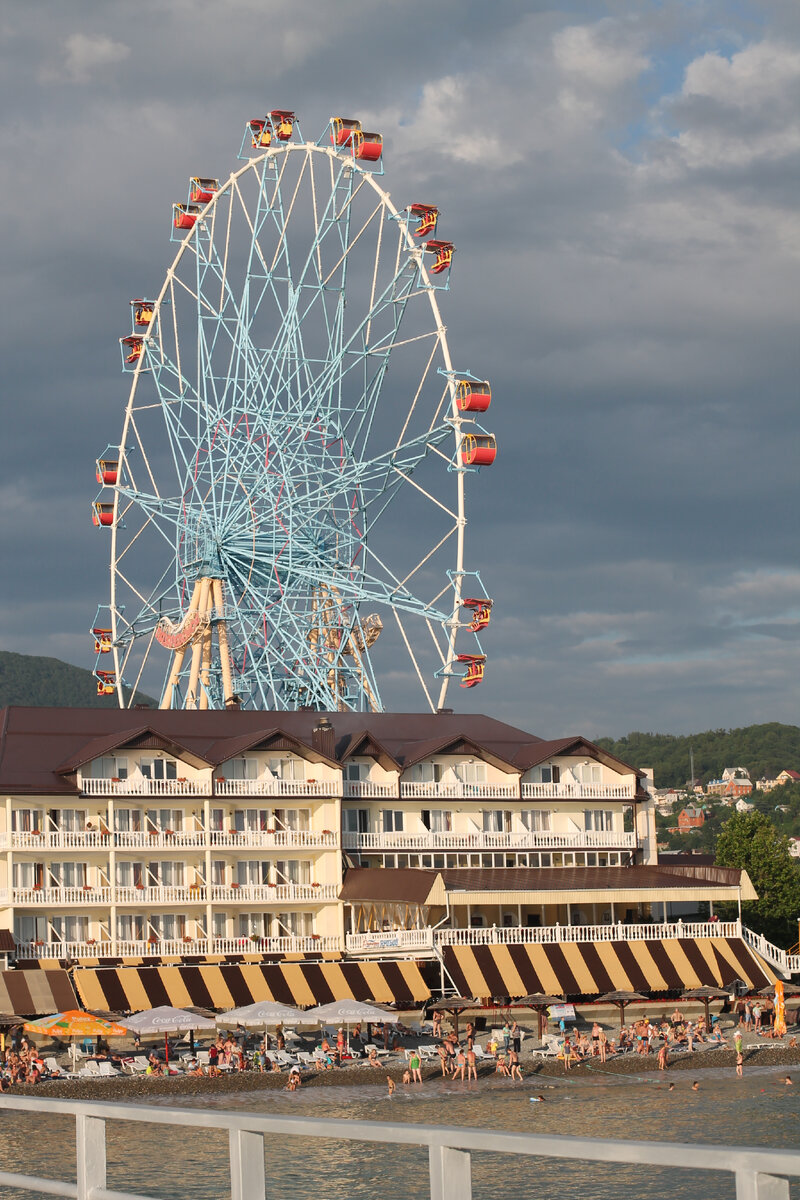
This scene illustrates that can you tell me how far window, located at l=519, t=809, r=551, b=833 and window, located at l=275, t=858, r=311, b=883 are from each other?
10285mm

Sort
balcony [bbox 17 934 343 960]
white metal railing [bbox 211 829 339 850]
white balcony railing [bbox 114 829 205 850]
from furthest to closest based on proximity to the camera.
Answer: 1. white metal railing [bbox 211 829 339 850]
2. white balcony railing [bbox 114 829 205 850]
3. balcony [bbox 17 934 343 960]

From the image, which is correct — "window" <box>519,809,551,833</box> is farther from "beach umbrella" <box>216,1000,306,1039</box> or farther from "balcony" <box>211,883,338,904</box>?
"beach umbrella" <box>216,1000,306,1039</box>

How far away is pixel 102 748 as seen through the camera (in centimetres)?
6575

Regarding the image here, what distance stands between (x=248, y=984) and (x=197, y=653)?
22.7 m

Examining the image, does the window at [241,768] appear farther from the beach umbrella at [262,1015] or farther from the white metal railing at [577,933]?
the beach umbrella at [262,1015]

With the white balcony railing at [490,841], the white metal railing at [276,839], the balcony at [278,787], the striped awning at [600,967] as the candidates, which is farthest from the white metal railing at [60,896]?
the striped awning at [600,967]

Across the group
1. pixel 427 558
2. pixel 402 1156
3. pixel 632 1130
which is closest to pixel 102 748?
pixel 427 558

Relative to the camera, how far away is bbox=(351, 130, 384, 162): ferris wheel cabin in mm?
73500

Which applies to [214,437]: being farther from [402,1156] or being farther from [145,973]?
[402,1156]

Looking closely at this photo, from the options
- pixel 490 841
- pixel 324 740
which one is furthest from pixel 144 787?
pixel 490 841

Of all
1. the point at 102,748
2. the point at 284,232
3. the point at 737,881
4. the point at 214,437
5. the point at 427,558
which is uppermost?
the point at 284,232

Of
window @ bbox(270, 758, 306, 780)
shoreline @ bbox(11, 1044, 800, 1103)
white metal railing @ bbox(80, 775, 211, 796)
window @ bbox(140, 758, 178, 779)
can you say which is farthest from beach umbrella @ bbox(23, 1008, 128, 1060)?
window @ bbox(270, 758, 306, 780)

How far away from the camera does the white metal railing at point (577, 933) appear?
206ft

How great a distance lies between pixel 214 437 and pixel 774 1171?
71.4m
